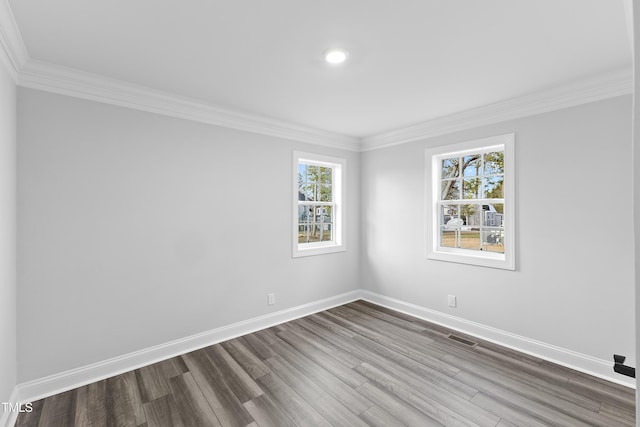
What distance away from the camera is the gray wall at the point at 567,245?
2494mm

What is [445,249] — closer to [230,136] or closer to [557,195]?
[557,195]

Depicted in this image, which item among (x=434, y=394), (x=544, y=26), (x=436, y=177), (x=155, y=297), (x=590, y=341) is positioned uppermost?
(x=544, y=26)

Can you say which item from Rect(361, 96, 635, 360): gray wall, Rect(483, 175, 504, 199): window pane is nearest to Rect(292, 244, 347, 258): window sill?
Rect(361, 96, 635, 360): gray wall

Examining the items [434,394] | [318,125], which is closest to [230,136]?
[318,125]

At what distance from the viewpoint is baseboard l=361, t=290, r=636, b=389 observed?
2.55m

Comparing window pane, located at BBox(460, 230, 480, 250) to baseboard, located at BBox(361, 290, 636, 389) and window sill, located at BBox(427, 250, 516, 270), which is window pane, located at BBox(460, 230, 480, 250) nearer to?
window sill, located at BBox(427, 250, 516, 270)

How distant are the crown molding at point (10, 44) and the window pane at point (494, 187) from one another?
4084mm

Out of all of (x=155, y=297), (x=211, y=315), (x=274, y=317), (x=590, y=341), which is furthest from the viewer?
(x=274, y=317)

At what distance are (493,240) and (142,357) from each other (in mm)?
3791

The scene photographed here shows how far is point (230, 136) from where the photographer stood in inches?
132

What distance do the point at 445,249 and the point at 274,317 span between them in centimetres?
230

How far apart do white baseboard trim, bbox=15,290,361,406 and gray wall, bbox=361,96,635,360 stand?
2.07 meters

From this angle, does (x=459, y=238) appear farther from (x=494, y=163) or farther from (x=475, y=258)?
(x=494, y=163)

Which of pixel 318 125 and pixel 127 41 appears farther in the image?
pixel 318 125
